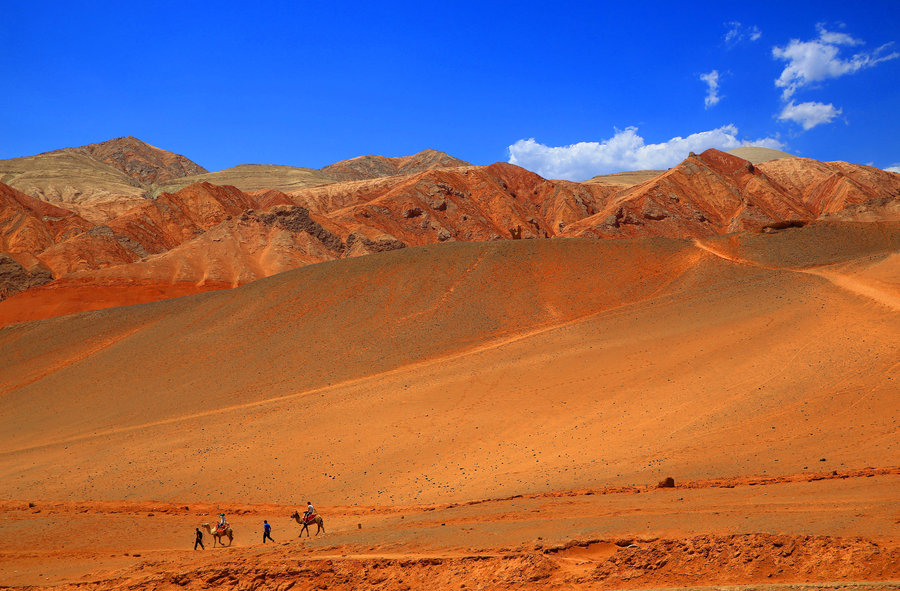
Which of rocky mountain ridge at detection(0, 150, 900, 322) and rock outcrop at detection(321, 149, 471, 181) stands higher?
rock outcrop at detection(321, 149, 471, 181)

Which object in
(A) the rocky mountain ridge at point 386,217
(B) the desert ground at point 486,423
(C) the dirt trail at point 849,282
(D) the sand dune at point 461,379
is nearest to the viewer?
(B) the desert ground at point 486,423

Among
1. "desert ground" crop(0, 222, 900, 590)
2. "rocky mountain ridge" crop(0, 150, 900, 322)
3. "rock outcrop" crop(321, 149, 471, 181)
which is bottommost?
"desert ground" crop(0, 222, 900, 590)

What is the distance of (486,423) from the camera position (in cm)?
2183

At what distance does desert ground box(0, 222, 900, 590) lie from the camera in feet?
36.5

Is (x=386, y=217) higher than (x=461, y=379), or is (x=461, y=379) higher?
(x=386, y=217)

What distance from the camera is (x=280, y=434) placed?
23453 millimetres

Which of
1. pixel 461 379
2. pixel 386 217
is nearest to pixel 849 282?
pixel 461 379

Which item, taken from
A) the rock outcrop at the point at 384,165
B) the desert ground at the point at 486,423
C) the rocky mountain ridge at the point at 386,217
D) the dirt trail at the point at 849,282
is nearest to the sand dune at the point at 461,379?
the desert ground at the point at 486,423

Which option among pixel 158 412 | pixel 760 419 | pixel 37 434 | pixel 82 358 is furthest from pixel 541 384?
pixel 82 358

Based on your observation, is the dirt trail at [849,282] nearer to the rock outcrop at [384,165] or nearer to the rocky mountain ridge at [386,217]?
the rocky mountain ridge at [386,217]

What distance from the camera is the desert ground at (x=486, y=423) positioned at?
36.5ft

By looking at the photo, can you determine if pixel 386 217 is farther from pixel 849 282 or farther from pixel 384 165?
pixel 384 165

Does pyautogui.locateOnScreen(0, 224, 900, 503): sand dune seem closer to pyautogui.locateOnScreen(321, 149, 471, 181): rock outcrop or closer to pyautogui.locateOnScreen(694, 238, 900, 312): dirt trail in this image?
pyautogui.locateOnScreen(694, 238, 900, 312): dirt trail

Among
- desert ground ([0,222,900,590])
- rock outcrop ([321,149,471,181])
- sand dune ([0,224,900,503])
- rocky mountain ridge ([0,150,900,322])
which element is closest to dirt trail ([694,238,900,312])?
desert ground ([0,222,900,590])
